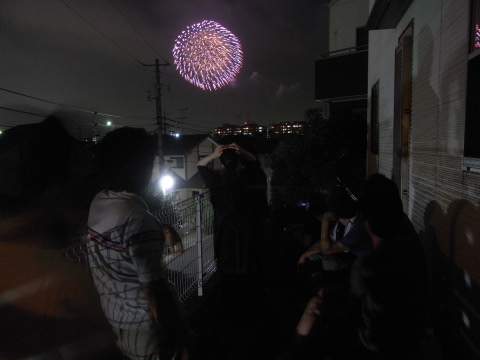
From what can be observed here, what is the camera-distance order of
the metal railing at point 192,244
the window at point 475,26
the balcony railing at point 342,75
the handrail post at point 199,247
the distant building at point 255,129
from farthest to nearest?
the distant building at point 255,129 → the balcony railing at point 342,75 → the handrail post at point 199,247 → the metal railing at point 192,244 → the window at point 475,26

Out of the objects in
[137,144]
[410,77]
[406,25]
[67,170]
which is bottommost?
[67,170]

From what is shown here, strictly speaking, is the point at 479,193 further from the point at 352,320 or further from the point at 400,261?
the point at 352,320

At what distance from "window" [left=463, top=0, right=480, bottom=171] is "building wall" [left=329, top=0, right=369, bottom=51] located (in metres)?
13.8

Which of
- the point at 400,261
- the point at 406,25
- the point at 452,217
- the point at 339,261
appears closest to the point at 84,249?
the point at 400,261

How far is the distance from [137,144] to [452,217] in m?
2.32

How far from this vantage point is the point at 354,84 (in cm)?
1159

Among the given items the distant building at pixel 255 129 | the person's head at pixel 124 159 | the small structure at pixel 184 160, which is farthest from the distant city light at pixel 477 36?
the distant building at pixel 255 129

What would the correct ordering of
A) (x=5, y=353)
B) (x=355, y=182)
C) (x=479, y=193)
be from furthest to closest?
1. (x=355, y=182)
2. (x=479, y=193)
3. (x=5, y=353)

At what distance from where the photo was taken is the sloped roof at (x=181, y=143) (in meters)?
31.8

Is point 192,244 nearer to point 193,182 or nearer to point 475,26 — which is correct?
point 475,26

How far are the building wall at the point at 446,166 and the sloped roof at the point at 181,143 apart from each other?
29.2m

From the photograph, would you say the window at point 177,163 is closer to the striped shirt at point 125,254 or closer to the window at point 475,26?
the window at point 475,26

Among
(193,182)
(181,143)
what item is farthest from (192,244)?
(181,143)

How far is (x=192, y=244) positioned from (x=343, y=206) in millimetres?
1699
